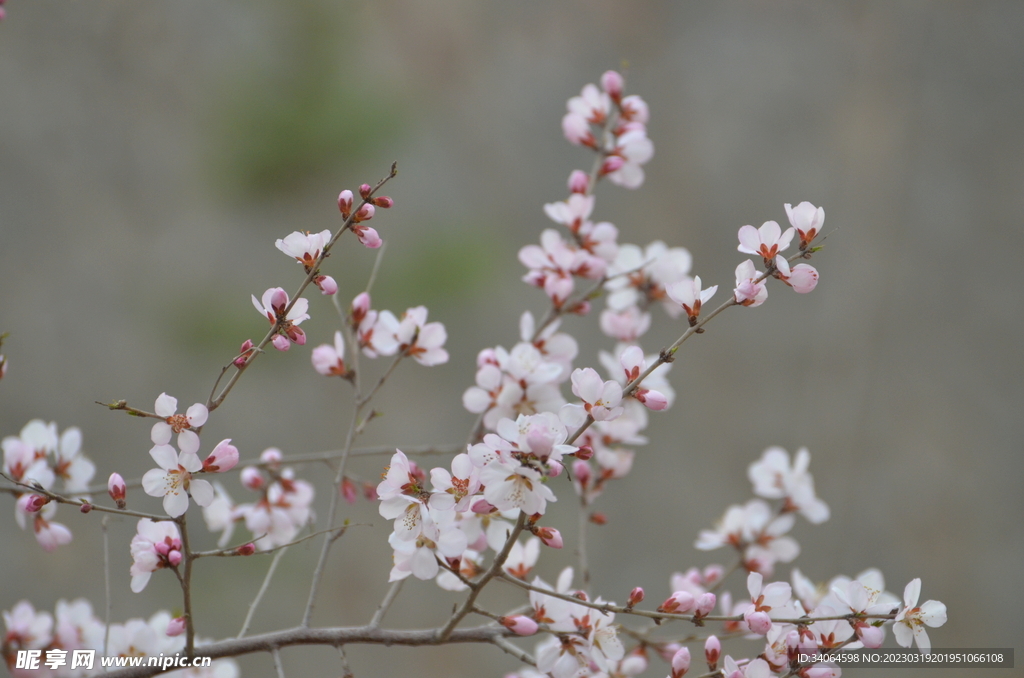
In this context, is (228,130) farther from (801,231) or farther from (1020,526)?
(1020,526)

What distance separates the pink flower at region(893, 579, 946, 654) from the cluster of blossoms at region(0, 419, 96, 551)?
0.63m

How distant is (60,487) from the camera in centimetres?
71

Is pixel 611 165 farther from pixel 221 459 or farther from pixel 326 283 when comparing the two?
pixel 221 459

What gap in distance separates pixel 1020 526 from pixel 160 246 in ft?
11.8

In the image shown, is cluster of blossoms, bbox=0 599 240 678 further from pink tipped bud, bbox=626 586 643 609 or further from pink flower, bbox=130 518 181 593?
pink tipped bud, bbox=626 586 643 609

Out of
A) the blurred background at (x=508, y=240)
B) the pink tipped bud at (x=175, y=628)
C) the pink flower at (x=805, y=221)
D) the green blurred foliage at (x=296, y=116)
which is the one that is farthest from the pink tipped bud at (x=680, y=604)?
the green blurred foliage at (x=296, y=116)

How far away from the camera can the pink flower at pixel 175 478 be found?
468mm

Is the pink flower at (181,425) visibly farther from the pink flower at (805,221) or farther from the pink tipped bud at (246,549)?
the pink flower at (805,221)

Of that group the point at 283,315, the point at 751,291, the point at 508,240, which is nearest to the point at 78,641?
the point at 283,315

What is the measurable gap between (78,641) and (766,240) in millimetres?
721

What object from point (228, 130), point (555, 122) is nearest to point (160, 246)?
point (228, 130)

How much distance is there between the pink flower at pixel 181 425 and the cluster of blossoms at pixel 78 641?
0.64 feet

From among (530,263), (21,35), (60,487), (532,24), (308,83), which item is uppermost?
(532,24)

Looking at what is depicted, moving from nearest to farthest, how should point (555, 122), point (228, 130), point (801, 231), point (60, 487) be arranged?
point (801, 231)
point (60, 487)
point (228, 130)
point (555, 122)
